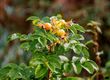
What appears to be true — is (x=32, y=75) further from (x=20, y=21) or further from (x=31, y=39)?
(x=20, y=21)

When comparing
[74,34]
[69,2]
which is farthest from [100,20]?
[74,34]

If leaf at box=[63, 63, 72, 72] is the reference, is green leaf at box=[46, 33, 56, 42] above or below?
above

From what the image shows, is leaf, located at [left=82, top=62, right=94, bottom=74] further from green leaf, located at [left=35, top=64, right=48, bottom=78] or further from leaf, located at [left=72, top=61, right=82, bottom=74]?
green leaf, located at [left=35, top=64, right=48, bottom=78]

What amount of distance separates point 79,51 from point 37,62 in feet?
0.50

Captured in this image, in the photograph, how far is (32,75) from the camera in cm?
142

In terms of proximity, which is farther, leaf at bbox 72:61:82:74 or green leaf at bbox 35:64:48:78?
leaf at bbox 72:61:82:74

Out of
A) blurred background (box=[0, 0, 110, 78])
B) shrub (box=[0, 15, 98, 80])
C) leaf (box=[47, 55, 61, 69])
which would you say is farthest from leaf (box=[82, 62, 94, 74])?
blurred background (box=[0, 0, 110, 78])

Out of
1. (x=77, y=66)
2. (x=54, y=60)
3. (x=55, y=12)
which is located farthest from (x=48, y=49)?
(x=55, y=12)

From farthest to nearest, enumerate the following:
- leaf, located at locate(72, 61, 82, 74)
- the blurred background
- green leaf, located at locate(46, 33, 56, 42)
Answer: the blurred background → leaf, located at locate(72, 61, 82, 74) → green leaf, located at locate(46, 33, 56, 42)

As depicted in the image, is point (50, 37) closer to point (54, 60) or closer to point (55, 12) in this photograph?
point (54, 60)

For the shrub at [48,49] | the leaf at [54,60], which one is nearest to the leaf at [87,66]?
the shrub at [48,49]

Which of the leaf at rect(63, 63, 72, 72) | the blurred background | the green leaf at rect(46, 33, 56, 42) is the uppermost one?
the blurred background

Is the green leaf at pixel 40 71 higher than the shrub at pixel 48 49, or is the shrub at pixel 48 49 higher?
the shrub at pixel 48 49

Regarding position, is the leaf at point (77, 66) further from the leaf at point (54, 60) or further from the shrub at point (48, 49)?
the leaf at point (54, 60)
